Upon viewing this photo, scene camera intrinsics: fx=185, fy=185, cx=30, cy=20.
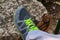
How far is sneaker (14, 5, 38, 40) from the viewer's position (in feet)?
4.65

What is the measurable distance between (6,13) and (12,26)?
0.14 meters

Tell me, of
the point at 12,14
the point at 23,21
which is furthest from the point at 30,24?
the point at 12,14

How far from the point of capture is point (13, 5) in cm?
166

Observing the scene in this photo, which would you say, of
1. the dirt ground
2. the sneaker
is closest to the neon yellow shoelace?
the sneaker

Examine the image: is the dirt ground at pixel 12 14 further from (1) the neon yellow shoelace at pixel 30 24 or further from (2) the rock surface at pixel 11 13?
(1) the neon yellow shoelace at pixel 30 24

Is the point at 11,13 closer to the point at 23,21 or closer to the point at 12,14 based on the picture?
the point at 12,14

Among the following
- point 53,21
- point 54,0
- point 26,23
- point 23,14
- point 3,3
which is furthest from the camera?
Result: point 54,0

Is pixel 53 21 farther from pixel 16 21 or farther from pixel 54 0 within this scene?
pixel 16 21

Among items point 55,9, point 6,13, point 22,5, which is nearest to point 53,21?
point 55,9

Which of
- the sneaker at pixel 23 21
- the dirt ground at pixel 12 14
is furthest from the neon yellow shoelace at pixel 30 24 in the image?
the dirt ground at pixel 12 14

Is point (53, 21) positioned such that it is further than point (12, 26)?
Yes

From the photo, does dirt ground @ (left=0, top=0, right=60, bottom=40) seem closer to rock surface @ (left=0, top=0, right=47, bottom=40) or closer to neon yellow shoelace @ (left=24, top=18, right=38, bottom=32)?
rock surface @ (left=0, top=0, right=47, bottom=40)

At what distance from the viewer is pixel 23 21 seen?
1.50 metres

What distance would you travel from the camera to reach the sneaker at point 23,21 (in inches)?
55.8
